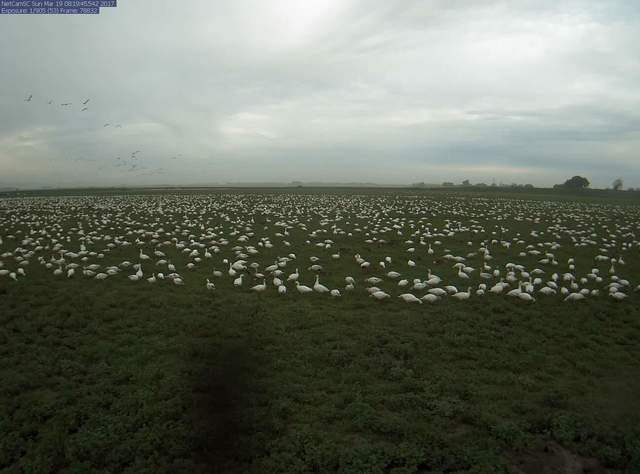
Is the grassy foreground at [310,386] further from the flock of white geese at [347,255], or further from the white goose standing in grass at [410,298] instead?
the flock of white geese at [347,255]

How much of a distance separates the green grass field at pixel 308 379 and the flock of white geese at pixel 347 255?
37 cm

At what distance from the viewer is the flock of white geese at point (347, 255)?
13.1 meters

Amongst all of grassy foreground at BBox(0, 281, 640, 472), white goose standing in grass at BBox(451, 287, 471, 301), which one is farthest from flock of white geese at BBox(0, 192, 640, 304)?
grassy foreground at BBox(0, 281, 640, 472)

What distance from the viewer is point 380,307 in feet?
36.7

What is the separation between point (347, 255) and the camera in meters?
18.1

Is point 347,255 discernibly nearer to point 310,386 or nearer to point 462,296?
point 462,296

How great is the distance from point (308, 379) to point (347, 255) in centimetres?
1095

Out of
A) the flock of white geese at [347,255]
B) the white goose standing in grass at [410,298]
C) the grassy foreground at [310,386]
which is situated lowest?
the grassy foreground at [310,386]

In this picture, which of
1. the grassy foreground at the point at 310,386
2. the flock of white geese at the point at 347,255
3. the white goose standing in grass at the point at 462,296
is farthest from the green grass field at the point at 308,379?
the flock of white geese at the point at 347,255

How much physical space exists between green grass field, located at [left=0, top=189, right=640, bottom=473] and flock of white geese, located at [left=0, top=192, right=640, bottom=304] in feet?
1.20

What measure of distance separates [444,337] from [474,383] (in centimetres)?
186

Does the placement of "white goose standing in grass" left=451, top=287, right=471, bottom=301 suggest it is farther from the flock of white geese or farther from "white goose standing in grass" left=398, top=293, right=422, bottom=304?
"white goose standing in grass" left=398, top=293, right=422, bottom=304

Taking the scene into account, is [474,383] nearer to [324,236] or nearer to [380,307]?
[380,307]

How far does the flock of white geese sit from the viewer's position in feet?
42.9
